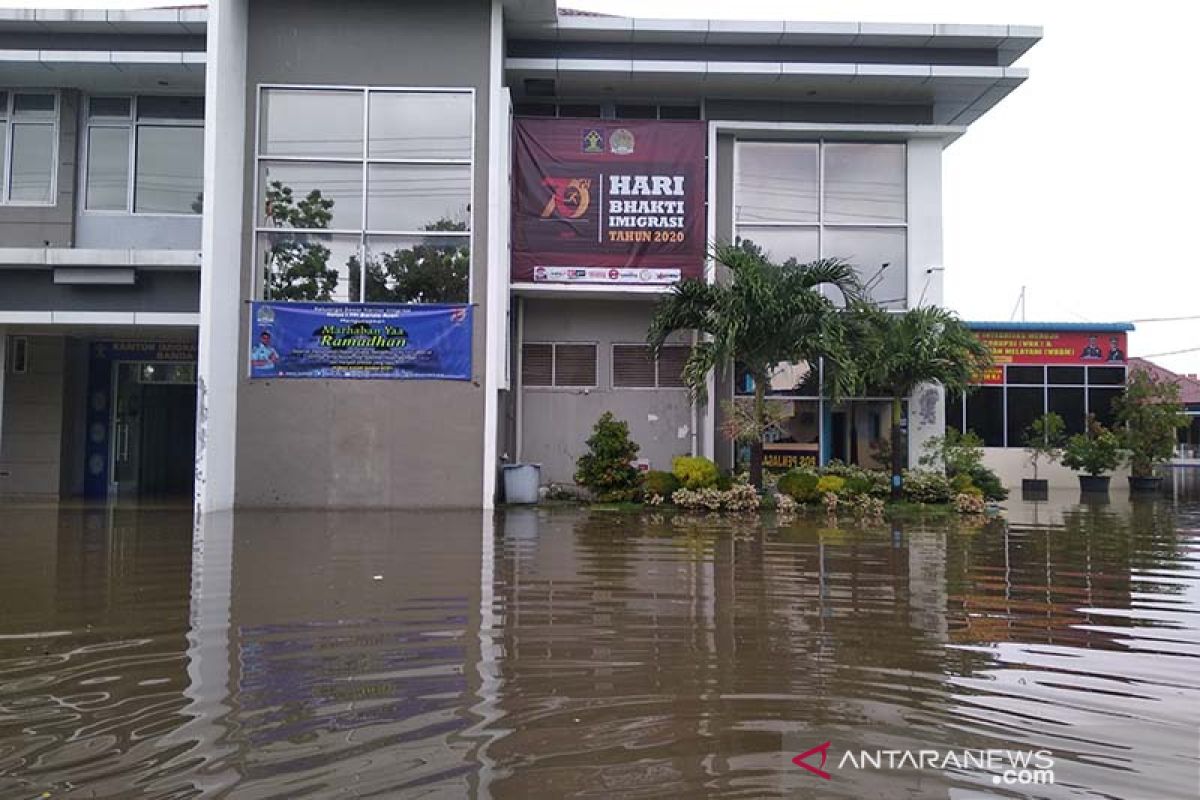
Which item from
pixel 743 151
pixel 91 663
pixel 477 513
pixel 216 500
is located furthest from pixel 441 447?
pixel 91 663

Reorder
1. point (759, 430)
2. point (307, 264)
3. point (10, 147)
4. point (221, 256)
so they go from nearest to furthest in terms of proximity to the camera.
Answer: point (221, 256)
point (307, 264)
point (759, 430)
point (10, 147)

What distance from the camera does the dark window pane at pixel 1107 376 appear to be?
26938 mm

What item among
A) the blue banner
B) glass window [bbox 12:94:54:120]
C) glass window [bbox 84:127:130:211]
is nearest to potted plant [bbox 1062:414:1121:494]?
the blue banner

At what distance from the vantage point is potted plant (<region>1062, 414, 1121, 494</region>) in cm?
2441

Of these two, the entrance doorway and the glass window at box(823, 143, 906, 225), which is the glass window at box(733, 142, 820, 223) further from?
the entrance doorway

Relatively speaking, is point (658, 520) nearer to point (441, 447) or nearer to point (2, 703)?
point (441, 447)

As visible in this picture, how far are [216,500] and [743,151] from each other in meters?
12.3

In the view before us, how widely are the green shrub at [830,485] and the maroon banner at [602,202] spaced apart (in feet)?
16.1

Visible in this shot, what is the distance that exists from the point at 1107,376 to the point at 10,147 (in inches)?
1118

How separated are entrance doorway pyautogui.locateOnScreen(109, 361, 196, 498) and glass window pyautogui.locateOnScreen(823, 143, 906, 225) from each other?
14149mm

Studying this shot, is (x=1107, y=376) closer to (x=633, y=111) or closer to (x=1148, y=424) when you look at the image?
(x=1148, y=424)

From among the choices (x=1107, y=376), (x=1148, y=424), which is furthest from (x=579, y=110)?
(x=1107, y=376)

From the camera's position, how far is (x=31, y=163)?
17.4 meters

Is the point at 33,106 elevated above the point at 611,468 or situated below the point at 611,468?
above
